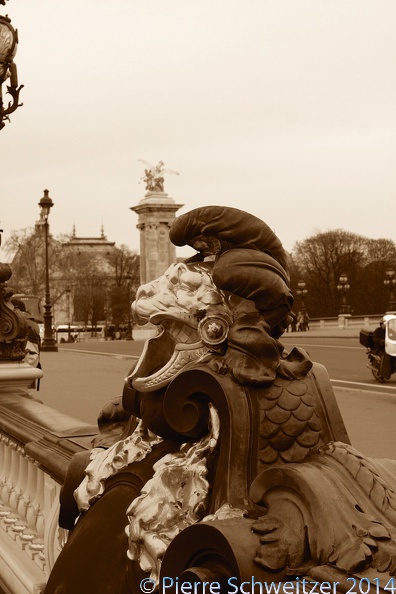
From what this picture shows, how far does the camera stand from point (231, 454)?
1.88m

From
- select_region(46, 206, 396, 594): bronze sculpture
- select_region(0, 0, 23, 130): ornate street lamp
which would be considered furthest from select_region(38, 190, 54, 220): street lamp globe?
select_region(46, 206, 396, 594): bronze sculpture

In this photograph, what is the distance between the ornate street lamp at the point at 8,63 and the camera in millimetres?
6699

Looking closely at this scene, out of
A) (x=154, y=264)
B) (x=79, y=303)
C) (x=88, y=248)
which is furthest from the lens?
(x=88, y=248)

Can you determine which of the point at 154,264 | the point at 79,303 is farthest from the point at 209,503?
the point at 79,303

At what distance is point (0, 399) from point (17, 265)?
80.2 m

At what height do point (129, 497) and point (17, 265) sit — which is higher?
point (17, 265)

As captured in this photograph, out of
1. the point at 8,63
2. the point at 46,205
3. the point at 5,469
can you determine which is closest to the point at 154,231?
the point at 46,205

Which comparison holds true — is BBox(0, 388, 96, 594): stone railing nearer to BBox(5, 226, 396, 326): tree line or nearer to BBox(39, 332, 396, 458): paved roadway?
BBox(39, 332, 396, 458): paved roadway

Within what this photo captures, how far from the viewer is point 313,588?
1.57m

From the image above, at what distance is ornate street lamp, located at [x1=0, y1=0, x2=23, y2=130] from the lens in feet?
22.0

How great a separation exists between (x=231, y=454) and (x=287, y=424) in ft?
0.40

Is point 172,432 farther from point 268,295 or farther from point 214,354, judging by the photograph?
point 268,295

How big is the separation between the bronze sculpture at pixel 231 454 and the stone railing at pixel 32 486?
40.7 inches

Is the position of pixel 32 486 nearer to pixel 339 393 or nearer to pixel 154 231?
pixel 339 393
